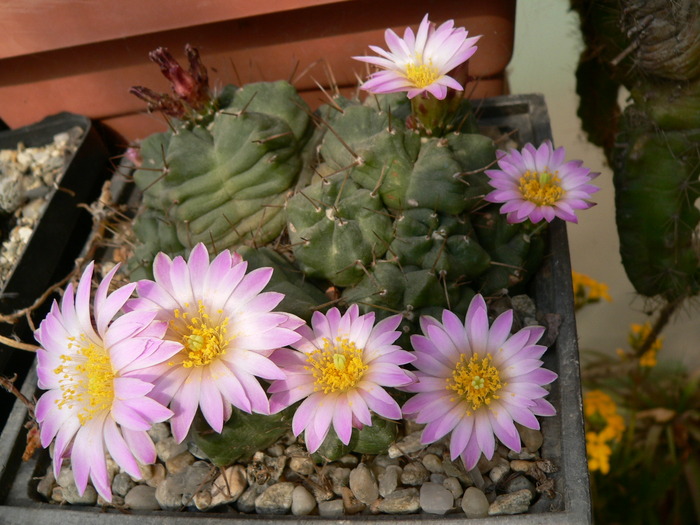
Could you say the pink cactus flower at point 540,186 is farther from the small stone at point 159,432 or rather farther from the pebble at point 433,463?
the small stone at point 159,432

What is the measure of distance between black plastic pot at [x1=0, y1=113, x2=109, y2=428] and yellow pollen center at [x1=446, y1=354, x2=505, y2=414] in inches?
32.0

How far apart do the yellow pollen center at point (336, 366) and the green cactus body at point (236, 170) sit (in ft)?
1.09

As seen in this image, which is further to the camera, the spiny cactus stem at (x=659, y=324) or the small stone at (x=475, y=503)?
the spiny cactus stem at (x=659, y=324)

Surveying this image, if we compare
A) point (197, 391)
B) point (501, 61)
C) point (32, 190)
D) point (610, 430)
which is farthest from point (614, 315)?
point (32, 190)

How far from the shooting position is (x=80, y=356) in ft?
2.55

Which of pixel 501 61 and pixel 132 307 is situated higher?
pixel 501 61

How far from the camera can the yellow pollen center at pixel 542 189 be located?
0.96 metres

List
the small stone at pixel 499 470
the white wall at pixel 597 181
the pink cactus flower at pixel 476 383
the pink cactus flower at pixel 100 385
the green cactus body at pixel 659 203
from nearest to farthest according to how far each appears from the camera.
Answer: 1. the pink cactus flower at pixel 100 385
2. the pink cactus flower at pixel 476 383
3. the small stone at pixel 499 470
4. the green cactus body at pixel 659 203
5. the white wall at pixel 597 181

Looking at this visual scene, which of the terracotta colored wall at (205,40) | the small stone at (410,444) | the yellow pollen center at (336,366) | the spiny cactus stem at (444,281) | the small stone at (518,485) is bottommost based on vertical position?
the small stone at (518,485)

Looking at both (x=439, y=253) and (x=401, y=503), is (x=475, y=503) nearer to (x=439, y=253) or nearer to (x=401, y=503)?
(x=401, y=503)

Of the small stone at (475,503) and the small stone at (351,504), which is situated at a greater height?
the small stone at (475,503)

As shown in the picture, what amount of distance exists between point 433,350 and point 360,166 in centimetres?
31

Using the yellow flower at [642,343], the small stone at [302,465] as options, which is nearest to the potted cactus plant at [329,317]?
the small stone at [302,465]

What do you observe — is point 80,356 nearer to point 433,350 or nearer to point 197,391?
point 197,391
